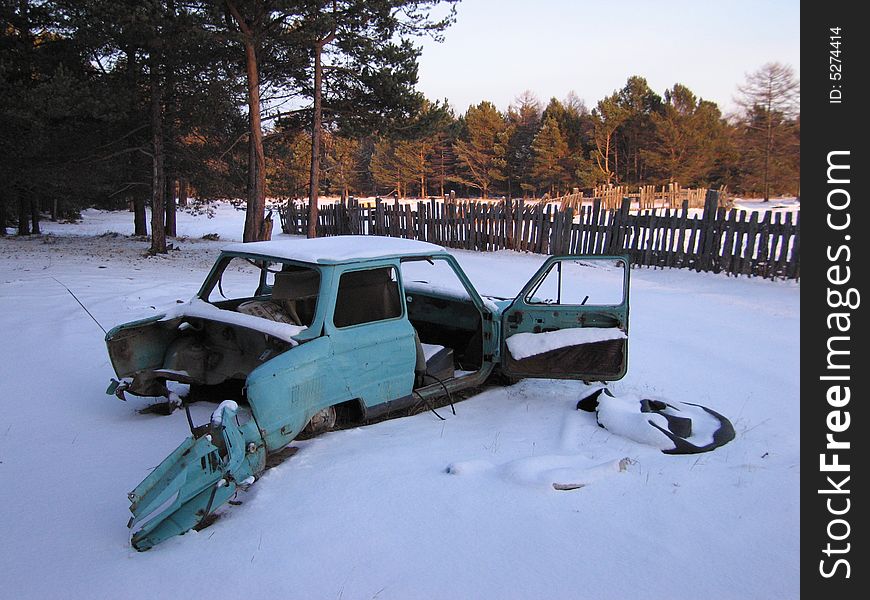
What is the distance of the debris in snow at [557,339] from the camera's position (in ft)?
16.9

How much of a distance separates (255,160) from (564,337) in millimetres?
13319

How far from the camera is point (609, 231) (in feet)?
49.4

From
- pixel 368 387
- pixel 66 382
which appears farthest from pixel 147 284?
pixel 368 387

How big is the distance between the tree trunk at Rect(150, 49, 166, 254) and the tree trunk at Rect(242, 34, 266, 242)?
7.79 feet

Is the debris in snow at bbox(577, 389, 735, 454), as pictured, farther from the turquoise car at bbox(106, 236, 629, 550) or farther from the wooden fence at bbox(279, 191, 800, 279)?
the wooden fence at bbox(279, 191, 800, 279)

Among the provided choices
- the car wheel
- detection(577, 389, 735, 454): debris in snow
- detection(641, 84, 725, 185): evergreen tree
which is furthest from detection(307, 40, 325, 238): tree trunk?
detection(641, 84, 725, 185): evergreen tree

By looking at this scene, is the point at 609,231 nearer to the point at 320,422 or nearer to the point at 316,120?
the point at 316,120

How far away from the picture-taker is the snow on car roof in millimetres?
4504

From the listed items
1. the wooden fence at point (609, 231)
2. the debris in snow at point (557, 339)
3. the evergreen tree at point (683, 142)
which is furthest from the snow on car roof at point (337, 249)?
the evergreen tree at point (683, 142)

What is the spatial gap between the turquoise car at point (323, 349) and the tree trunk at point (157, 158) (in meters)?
12.6

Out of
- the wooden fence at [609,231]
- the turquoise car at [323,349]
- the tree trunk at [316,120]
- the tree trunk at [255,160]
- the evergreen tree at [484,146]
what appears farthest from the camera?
the evergreen tree at [484,146]

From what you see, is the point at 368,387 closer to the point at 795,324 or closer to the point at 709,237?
the point at 795,324

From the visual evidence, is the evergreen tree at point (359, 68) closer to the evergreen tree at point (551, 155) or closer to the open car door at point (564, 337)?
the open car door at point (564, 337)

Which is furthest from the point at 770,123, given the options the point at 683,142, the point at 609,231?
the point at 609,231
